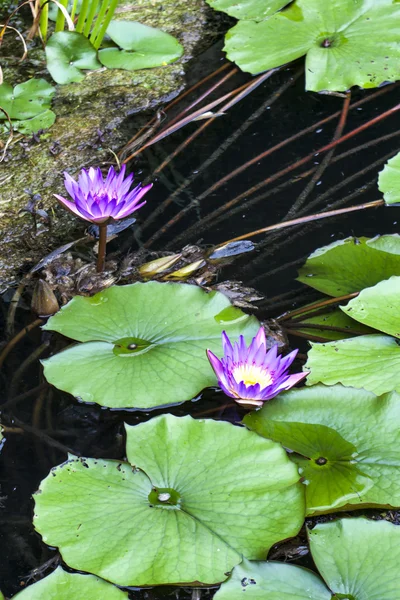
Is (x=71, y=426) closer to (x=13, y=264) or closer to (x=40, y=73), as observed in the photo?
(x=13, y=264)

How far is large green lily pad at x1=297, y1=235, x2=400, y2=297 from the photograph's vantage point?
2143 millimetres

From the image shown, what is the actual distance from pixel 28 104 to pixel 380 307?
6.07ft

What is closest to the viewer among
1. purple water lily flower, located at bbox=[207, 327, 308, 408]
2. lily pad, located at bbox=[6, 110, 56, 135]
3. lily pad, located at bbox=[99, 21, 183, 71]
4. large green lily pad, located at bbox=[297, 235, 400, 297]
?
purple water lily flower, located at bbox=[207, 327, 308, 408]

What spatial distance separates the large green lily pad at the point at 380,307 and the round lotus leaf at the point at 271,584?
2.61ft

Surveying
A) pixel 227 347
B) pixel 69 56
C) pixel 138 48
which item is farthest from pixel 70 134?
pixel 227 347

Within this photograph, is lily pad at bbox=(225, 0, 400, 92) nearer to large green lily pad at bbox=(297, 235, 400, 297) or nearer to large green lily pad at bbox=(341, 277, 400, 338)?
large green lily pad at bbox=(297, 235, 400, 297)

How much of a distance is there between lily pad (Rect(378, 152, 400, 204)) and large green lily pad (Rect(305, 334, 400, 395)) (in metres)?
0.72

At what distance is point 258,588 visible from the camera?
127cm

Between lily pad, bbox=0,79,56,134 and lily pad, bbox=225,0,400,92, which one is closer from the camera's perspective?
lily pad, bbox=0,79,56,134

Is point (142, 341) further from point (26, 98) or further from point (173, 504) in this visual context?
point (26, 98)

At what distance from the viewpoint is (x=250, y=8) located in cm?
342

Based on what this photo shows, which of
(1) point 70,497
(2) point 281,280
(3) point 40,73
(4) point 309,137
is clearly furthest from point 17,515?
(3) point 40,73

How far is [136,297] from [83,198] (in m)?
0.34

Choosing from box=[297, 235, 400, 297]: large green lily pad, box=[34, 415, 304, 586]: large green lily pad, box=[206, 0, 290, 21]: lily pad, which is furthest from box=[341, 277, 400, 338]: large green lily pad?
box=[206, 0, 290, 21]: lily pad
